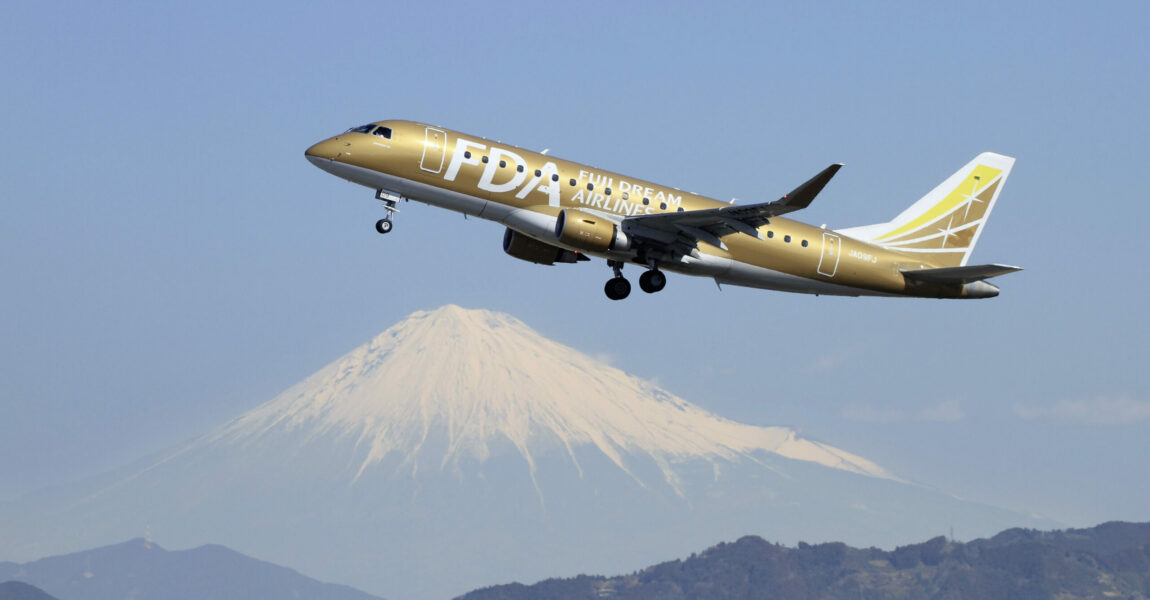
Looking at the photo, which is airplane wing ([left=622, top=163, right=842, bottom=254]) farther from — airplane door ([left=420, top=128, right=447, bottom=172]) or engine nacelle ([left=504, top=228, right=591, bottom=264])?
airplane door ([left=420, top=128, right=447, bottom=172])

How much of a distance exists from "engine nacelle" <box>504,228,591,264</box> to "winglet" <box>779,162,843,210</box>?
11.8 m

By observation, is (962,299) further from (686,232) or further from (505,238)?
(505,238)

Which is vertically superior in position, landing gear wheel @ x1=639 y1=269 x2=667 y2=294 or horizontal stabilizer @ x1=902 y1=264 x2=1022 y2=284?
horizontal stabilizer @ x1=902 y1=264 x2=1022 y2=284

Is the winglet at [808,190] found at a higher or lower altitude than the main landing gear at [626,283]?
higher

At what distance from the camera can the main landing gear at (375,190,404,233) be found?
53.7 metres

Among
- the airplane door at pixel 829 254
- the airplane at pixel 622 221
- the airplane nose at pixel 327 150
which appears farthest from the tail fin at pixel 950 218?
the airplane nose at pixel 327 150

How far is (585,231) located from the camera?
53.0m

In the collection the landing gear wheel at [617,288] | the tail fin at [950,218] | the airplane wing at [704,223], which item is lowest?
the landing gear wheel at [617,288]

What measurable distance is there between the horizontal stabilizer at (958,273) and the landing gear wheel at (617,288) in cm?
1182

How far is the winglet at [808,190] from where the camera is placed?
47.8m

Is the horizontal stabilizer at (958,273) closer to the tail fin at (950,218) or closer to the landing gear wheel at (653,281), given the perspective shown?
the tail fin at (950,218)

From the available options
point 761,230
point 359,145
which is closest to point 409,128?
point 359,145

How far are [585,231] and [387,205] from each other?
25.0ft

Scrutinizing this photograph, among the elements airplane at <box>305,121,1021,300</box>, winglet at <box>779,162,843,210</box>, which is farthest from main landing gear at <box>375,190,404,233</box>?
winglet at <box>779,162,843,210</box>
